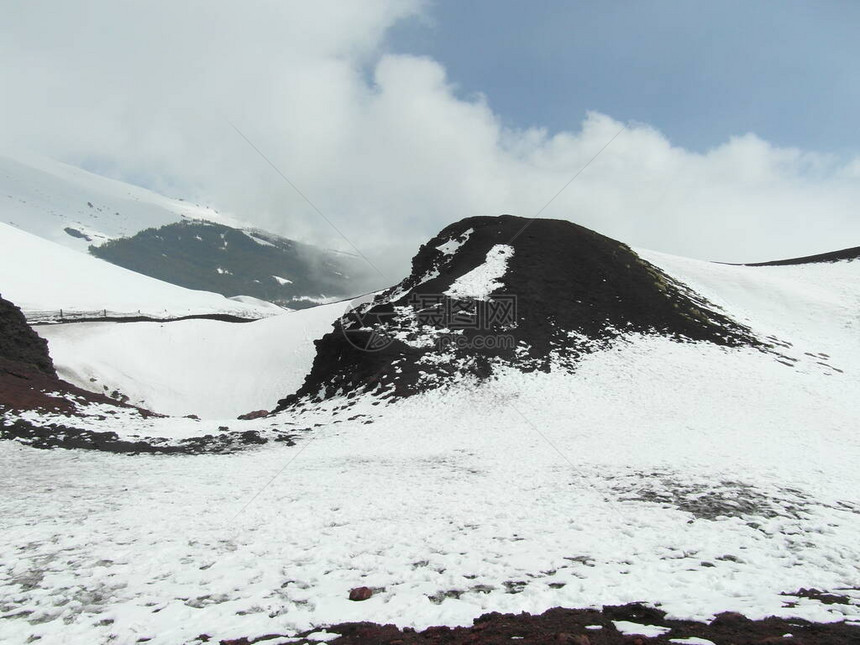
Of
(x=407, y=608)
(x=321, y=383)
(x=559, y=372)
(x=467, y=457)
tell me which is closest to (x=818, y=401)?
(x=559, y=372)

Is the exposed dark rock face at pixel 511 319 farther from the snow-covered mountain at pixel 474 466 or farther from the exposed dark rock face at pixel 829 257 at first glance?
the exposed dark rock face at pixel 829 257

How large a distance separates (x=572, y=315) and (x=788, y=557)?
26.4m

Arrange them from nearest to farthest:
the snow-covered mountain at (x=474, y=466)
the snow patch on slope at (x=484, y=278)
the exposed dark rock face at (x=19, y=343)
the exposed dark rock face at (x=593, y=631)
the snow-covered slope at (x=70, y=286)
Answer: the exposed dark rock face at (x=593, y=631) → the snow-covered mountain at (x=474, y=466) → the exposed dark rock face at (x=19, y=343) → the snow patch on slope at (x=484, y=278) → the snow-covered slope at (x=70, y=286)

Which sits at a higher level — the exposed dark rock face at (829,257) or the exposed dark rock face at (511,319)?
the exposed dark rock face at (829,257)

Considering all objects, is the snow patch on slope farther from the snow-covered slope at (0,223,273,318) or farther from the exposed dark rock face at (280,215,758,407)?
the snow-covered slope at (0,223,273,318)

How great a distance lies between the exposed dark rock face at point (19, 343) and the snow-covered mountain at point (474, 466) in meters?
4.91

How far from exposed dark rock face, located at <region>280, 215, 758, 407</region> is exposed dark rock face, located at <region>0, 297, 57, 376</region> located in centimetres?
1516

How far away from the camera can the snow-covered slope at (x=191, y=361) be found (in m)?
39.8

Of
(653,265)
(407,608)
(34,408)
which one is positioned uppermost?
(653,265)

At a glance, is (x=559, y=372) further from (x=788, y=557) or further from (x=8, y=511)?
(x=8, y=511)

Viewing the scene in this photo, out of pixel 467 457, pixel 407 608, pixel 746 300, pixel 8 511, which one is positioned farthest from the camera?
pixel 746 300

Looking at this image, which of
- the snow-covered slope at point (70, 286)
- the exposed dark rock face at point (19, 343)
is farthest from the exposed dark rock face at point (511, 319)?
the snow-covered slope at point (70, 286)

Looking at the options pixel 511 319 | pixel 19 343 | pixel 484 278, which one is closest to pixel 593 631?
pixel 511 319

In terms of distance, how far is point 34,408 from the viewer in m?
24.1
